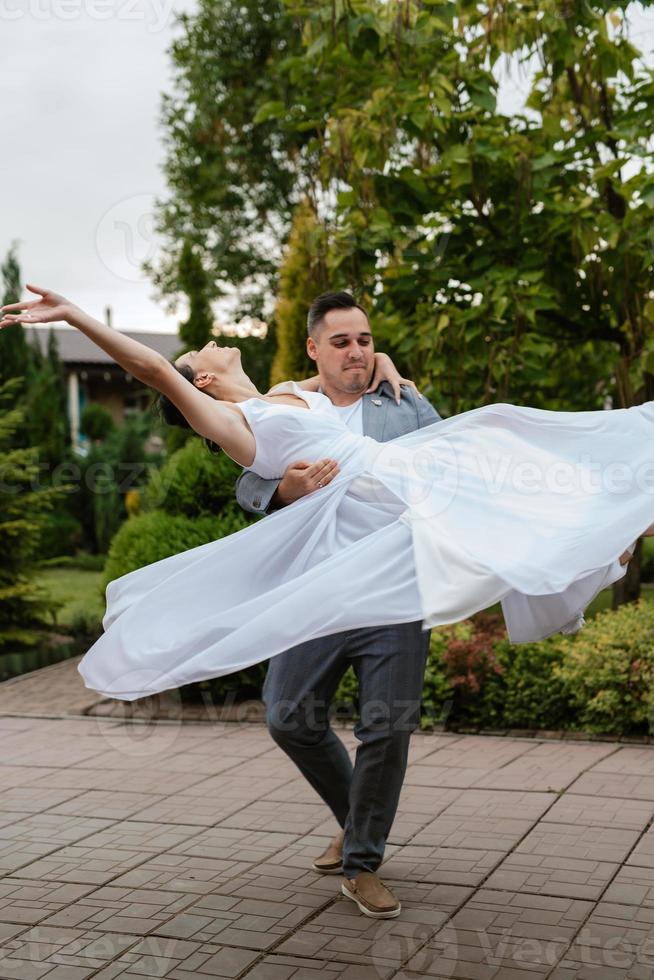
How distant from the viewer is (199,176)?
64.7 feet

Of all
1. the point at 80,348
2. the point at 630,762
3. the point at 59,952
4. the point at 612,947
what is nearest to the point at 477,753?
the point at 630,762

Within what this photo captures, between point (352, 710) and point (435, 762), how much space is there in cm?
116

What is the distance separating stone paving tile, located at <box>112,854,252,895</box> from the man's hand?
1.66 meters

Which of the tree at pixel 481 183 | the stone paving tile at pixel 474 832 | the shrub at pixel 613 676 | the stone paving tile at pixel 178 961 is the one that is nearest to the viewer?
the stone paving tile at pixel 178 961

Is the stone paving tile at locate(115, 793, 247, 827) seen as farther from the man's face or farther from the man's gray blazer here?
the man's face

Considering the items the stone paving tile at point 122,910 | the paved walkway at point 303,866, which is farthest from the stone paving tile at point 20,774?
the stone paving tile at point 122,910

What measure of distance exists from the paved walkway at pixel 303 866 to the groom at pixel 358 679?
25 cm

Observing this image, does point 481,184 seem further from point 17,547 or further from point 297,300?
point 17,547

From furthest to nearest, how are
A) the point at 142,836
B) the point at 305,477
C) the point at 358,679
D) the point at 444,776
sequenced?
the point at 444,776 < the point at 142,836 < the point at 358,679 < the point at 305,477

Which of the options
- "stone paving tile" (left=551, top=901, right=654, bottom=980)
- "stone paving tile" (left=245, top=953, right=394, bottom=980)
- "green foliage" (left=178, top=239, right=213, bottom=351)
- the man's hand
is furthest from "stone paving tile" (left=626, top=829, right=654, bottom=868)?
"green foliage" (left=178, top=239, right=213, bottom=351)

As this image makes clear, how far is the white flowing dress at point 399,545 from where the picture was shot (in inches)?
138

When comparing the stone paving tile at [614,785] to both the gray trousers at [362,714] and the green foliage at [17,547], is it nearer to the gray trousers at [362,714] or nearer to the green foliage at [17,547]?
the gray trousers at [362,714]

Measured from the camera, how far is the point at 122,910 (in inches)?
165

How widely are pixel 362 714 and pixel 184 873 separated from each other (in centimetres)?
122
